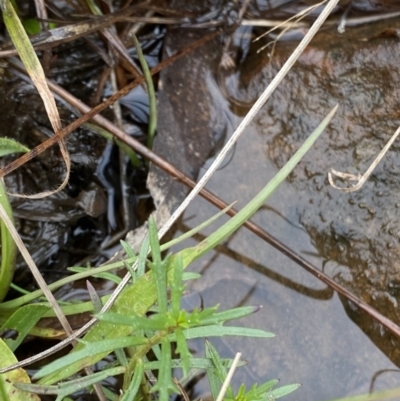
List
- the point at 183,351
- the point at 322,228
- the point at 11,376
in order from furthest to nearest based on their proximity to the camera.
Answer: the point at 322,228 < the point at 11,376 < the point at 183,351

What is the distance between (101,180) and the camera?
1849 mm

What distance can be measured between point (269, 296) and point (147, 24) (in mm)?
1067

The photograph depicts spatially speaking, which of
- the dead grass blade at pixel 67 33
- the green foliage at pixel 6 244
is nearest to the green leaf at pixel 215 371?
the green foliage at pixel 6 244

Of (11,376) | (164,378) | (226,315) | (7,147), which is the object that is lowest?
(11,376)

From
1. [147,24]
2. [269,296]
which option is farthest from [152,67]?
[269,296]

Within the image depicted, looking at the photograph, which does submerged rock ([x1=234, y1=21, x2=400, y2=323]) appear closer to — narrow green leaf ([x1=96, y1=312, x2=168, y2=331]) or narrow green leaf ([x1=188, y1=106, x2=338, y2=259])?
narrow green leaf ([x1=188, y1=106, x2=338, y2=259])

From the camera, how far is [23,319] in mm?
1405

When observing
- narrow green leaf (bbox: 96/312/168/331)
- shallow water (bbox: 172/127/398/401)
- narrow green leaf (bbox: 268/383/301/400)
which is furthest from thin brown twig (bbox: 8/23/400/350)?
narrow green leaf (bbox: 96/312/168/331)

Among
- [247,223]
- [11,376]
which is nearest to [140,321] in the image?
[11,376]

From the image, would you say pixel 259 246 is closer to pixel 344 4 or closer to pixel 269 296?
pixel 269 296

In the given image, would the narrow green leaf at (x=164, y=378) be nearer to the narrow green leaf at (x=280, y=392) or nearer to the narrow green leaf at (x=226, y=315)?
the narrow green leaf at (x=226, y=315)

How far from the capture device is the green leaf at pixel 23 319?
1.39 meters

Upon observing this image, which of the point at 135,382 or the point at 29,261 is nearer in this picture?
the point at 135,382

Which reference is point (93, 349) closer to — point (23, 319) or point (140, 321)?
point (140, 321)
